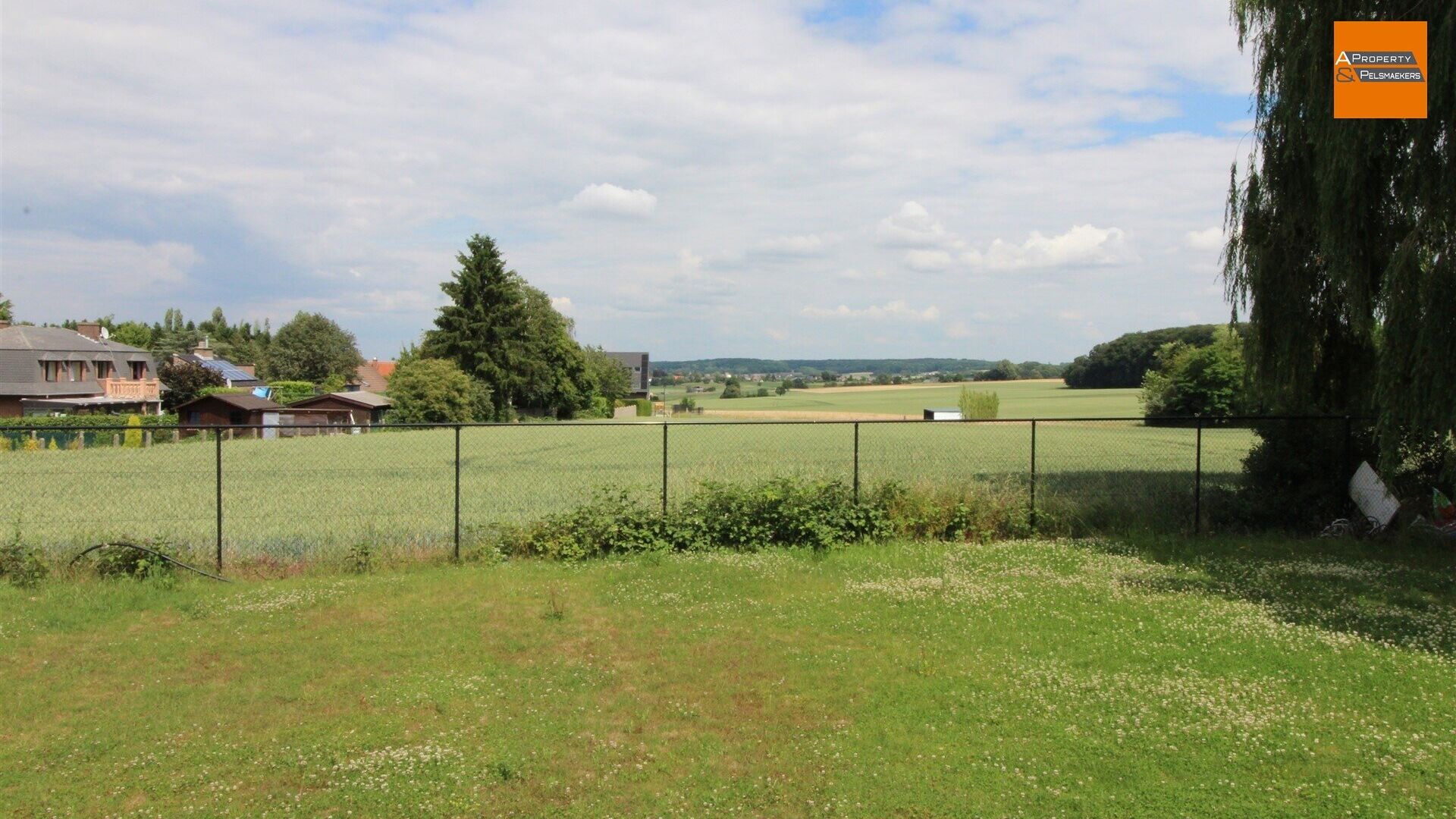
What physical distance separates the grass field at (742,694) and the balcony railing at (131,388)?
59.5 m

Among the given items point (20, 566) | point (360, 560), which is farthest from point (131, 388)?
point (360, 560)

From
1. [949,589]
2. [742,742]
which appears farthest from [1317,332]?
[742,742]

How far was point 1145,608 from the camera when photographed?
28.4 feet

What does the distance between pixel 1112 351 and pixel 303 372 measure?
88620 millimetres

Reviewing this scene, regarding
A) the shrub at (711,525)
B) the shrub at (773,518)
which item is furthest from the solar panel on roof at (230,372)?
the shrub at (773,518)

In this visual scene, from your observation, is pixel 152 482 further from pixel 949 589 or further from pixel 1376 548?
pixel 1376 548

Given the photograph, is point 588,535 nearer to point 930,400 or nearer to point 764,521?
point 764,521

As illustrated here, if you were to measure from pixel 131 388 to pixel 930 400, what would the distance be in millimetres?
59955

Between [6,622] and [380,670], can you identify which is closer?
[380,670]

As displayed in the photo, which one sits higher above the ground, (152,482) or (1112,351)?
(1112,351)

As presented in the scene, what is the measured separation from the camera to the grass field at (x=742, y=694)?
4996 mm

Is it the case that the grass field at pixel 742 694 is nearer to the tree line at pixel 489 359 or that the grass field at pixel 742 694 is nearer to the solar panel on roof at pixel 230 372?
the tree line at pixel 489 359

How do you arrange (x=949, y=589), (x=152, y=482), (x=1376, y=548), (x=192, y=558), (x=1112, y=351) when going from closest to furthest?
1. (x=949, y=589)
2. (x=192, y=558)
3. (x=1376, y=548)
4. (x=152, y=482)
5. (x=1112, y=351)

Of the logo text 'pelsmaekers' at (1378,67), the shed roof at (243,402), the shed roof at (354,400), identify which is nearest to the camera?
the logo text 'pelsmaekers' at (1378,67)
